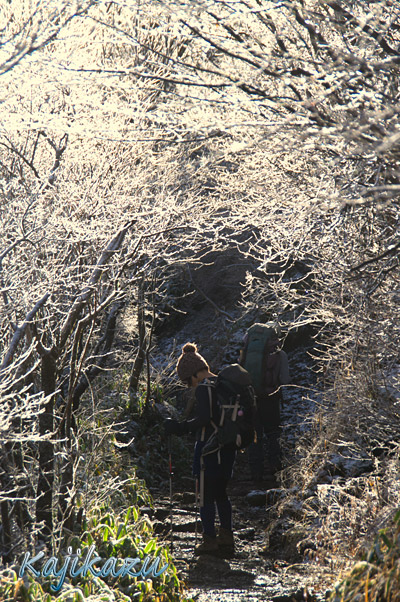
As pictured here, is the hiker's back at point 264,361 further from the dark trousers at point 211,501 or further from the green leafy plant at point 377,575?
the green leafy plant at point 377,575

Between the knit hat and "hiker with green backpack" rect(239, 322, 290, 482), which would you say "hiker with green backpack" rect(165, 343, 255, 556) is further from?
"hiker with green backpack" rect(239, 322, 290, 482)

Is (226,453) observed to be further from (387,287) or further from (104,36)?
(104,36)

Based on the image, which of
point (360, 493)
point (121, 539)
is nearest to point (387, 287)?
point (360, 493)

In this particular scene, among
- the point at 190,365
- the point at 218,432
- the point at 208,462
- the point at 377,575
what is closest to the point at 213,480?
the point at 208,462

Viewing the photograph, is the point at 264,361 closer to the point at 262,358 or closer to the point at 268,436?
the point at 262,358

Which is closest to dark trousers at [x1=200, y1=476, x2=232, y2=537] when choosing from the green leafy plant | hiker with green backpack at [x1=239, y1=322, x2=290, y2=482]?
the green leafy plant

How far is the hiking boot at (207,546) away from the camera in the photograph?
5750 millimetres

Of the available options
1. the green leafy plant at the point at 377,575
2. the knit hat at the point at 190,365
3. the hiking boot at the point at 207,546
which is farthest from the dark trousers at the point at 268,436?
the green leafy plant at the point at 377,575

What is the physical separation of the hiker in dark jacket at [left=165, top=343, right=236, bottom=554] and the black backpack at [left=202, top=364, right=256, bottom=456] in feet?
0.22

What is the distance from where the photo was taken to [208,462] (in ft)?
18.9

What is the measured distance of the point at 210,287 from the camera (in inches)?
575

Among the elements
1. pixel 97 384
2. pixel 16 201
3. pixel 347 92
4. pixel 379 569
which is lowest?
pixel 379 569

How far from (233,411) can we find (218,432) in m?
0.22

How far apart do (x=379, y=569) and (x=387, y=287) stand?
2520 millimetres
